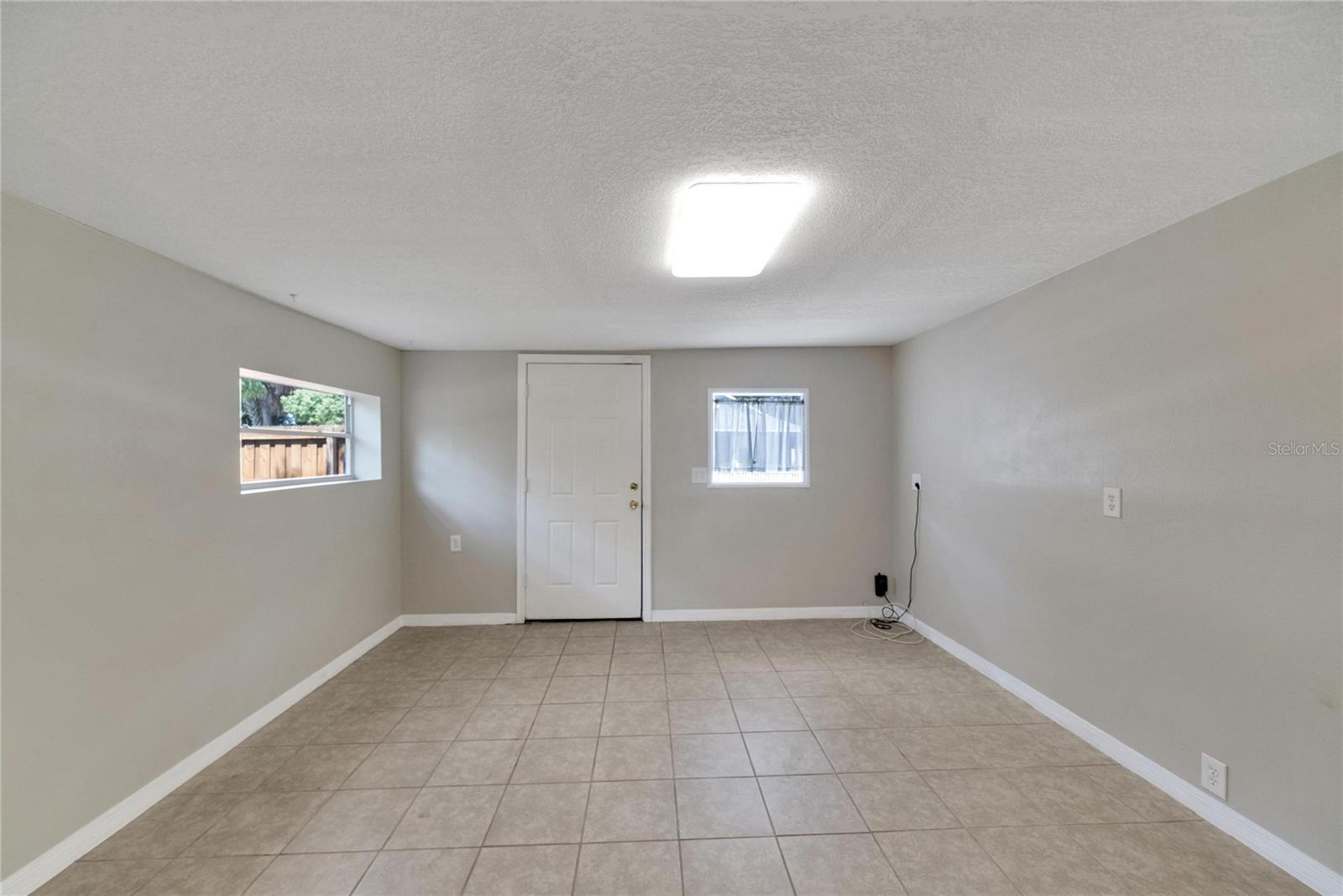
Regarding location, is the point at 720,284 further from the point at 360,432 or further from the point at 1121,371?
the point at 360,432

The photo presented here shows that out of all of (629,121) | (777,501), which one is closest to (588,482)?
(777,501)

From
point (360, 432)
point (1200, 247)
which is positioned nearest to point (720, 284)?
point (1200, 247)

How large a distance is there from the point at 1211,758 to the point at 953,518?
1746 millimetres

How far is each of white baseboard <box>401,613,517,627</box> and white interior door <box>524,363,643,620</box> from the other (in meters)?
0.38

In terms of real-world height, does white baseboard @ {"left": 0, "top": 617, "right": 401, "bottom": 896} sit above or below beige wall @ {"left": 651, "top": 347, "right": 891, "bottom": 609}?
below

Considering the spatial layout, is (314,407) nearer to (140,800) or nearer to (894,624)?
(140,800)

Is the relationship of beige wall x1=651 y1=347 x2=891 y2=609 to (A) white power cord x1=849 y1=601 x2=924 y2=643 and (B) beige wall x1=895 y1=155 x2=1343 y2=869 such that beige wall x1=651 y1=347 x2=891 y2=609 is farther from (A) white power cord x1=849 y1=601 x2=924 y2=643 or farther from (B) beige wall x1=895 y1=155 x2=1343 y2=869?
(B) beige wall x1=895 y1=155 x2=1343 y2=869

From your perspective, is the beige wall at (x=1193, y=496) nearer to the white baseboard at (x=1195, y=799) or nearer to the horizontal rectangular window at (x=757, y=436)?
the white baseboard at (x=1195, y=799)

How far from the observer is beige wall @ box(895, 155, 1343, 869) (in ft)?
5.29

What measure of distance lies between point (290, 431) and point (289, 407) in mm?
147

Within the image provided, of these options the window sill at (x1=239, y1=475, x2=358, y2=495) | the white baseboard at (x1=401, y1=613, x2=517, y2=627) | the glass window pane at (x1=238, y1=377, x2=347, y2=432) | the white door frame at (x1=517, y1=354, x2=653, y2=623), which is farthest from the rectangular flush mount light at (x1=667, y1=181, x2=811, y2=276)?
the white baseboard at (x1=401, y1=613, x2=517, y2=627)

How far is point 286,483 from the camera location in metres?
3.03

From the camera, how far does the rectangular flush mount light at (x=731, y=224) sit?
1.68m

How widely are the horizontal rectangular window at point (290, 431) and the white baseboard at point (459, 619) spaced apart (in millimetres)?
1252
